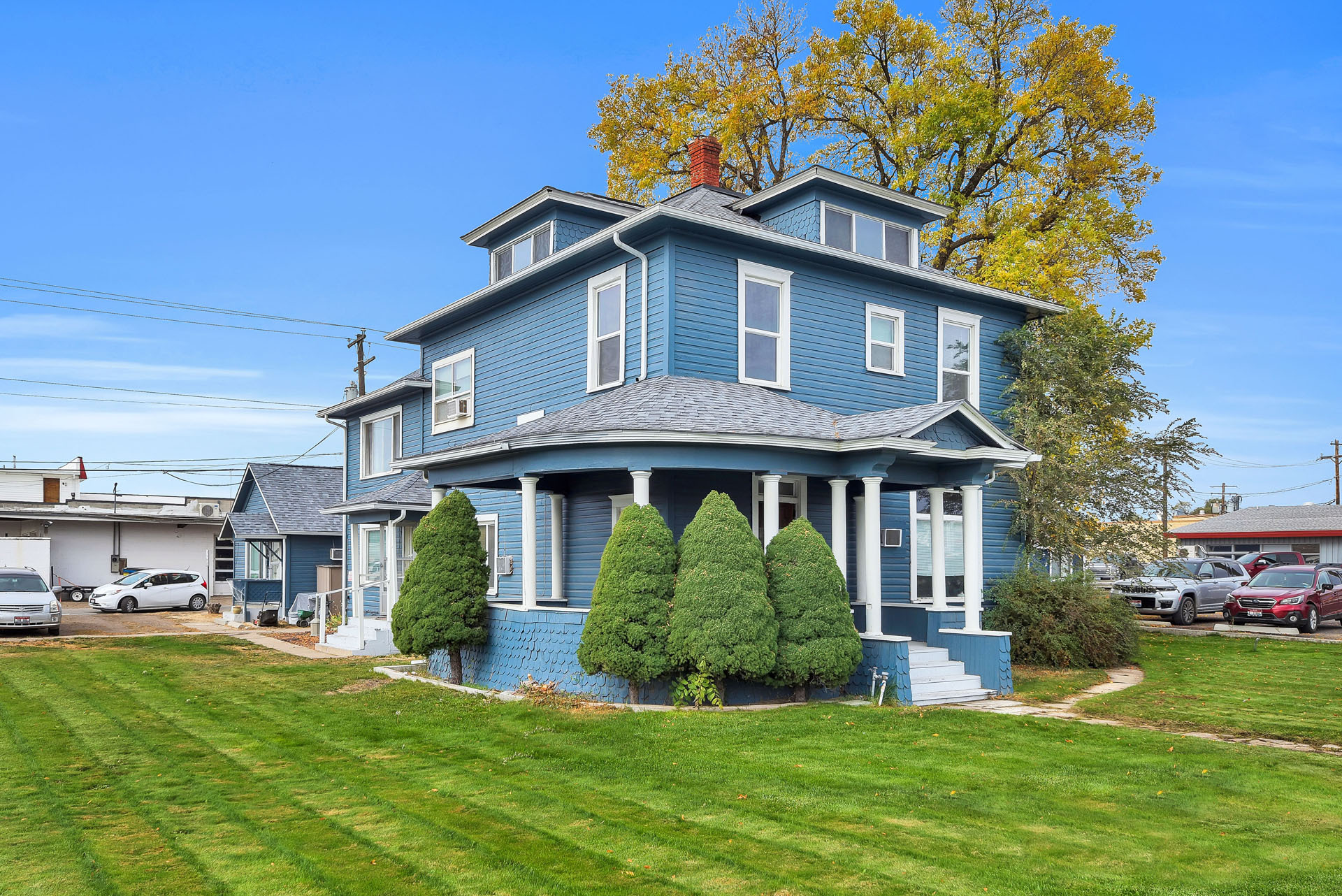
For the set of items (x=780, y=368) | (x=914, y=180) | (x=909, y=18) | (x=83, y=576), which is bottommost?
(x=83, y=576)

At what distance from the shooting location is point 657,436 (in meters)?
12.5

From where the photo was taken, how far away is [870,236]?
18.2 m

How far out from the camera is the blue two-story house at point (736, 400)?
13430 mm

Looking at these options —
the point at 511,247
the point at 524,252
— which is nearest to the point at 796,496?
the point at 524,252

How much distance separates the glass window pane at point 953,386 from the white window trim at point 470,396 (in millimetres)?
9363

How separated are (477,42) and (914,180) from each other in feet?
43.6

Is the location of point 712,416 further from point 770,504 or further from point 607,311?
point 607,311

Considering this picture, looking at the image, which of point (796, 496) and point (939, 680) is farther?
point (796, 496)

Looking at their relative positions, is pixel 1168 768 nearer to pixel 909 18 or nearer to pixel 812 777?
pixel 812 777

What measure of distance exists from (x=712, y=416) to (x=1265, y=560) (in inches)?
1305

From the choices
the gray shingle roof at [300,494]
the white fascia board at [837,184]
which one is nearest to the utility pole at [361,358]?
the gray shingle roof at [300,494]


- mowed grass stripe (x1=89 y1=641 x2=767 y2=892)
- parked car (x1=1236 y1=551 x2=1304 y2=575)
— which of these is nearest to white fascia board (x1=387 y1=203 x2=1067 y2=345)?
mowed grass stripe (x1=89 y1=641 x2=767 y2=892)

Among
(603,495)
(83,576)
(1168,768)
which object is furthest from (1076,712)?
(83,576)

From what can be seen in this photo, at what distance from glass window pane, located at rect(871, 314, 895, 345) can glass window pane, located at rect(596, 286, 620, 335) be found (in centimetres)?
484
